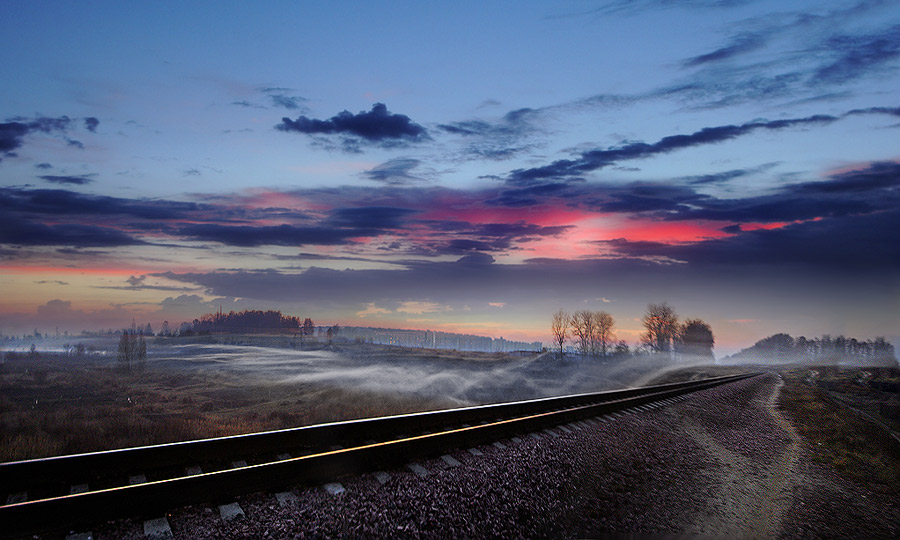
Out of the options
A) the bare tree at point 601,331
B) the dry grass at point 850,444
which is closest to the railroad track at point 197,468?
the dry grass at point 850,444

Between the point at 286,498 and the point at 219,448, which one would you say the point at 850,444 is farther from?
the point at 219,448

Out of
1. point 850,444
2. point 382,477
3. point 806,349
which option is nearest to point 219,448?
point 382,477

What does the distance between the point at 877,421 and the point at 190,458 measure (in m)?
26.2

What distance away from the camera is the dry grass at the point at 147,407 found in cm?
1312

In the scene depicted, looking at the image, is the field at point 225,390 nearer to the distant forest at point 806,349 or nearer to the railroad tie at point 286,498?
the railroad tie at point 286,498

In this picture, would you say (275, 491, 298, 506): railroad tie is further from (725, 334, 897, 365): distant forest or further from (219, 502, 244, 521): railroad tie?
(725, 334, 897, 365): distant forest

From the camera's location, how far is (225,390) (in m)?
26.9

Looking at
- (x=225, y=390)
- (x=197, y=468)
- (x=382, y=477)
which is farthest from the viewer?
(x=225, y=390)

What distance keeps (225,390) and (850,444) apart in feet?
90.0

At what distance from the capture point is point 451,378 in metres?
34.7

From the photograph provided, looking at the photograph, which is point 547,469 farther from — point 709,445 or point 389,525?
point 709,445

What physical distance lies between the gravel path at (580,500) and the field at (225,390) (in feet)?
28.8

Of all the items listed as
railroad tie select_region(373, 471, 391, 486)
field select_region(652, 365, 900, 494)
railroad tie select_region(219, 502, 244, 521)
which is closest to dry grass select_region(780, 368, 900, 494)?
field select_region(652, 365, 900, 494)

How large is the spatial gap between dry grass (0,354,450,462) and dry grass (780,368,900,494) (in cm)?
1344
